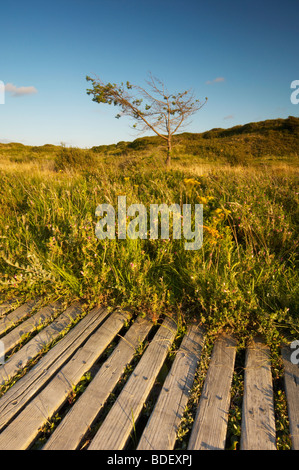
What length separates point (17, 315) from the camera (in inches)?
90.8

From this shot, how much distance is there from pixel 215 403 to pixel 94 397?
74cm

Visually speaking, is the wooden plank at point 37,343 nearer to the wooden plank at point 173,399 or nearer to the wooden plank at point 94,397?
the wooden plank at point 94,397

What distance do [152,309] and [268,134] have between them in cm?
2799

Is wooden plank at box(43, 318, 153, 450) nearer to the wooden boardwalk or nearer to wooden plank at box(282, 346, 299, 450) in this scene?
the wooden boardwalk

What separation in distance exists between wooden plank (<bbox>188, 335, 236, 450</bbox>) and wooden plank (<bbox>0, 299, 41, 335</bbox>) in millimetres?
1679

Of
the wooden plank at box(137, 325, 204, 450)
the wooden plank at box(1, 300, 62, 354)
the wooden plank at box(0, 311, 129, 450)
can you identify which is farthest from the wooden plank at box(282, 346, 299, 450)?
the wooden plank at box(1, 300, 62, 354)

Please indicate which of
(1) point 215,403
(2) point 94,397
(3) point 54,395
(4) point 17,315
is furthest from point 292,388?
(4) point 17,315

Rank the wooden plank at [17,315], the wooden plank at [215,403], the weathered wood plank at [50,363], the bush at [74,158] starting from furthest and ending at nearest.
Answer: the bush at [74,158] < the wooden plank at [17,315] < the weathered wood plank at [50,363] < the wooden plank at [215,403]

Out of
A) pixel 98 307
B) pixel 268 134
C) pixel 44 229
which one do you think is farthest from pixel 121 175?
pixel 268 134

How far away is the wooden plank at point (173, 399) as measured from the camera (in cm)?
132

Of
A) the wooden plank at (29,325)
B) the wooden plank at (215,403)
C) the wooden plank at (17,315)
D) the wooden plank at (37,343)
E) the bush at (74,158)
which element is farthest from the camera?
the bush at (74,158)

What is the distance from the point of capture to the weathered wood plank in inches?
60.2

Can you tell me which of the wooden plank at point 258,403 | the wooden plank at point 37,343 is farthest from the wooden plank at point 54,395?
the wooden plank at point 258,403
